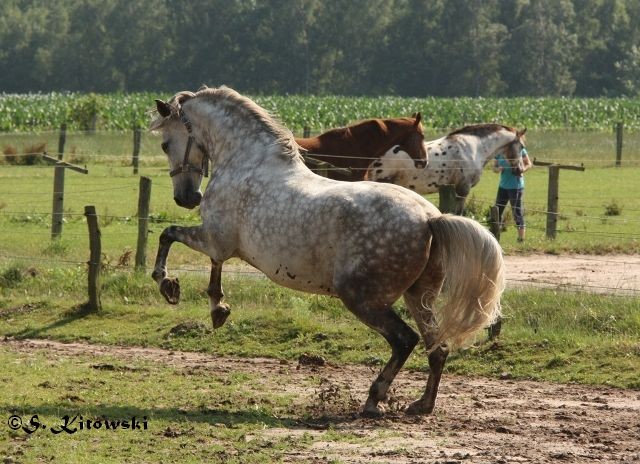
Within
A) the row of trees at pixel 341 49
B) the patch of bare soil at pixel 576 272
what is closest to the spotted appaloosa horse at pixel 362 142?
the patch of bare soil at pixel 576 272

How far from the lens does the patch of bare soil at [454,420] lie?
301 inches

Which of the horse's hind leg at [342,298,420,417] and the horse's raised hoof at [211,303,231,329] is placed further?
the horse's raised hoof at [211,303,231,329]

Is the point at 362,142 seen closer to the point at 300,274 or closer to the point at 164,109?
the point at 164,109

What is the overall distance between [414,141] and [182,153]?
6.61 m

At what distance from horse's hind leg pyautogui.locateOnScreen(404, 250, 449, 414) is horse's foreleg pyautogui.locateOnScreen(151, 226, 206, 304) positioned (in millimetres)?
1825

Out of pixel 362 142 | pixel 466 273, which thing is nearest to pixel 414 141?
pixel 362 142

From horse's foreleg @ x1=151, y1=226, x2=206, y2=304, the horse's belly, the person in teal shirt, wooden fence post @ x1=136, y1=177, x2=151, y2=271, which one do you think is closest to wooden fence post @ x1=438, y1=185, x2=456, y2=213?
wooden fence post @ x1=136, y1=177, x2=151, y2=271

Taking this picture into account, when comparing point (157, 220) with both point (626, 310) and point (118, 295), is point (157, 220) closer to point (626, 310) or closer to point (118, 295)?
point (118, 295)

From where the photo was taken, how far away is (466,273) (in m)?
8.66

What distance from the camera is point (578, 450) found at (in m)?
7.79

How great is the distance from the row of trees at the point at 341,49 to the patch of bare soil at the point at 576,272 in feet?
275

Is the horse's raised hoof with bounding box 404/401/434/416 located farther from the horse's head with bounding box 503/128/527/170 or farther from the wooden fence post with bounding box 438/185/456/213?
the horse's head with bounding box 503/128/527/170

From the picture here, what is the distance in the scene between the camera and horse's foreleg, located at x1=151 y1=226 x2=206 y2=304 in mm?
9867

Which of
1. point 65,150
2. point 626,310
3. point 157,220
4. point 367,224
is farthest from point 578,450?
point 65,150
